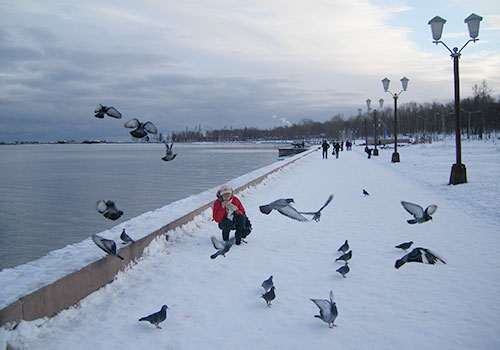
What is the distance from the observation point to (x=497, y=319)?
3838mm

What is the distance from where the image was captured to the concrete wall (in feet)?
11.6

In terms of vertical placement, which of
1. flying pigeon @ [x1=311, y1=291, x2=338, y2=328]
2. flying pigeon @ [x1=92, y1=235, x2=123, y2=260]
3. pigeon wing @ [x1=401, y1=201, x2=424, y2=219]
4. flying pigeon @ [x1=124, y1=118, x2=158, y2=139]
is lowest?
flying pigeon @ [x1=311, y1=291, x2=338, y2=328]

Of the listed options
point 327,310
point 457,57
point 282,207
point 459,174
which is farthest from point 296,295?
point 457,57

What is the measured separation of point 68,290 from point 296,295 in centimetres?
221

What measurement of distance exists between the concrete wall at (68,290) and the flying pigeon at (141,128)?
1.37m

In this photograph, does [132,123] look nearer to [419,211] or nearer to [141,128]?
[141,128]

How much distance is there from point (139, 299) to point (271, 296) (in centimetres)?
136

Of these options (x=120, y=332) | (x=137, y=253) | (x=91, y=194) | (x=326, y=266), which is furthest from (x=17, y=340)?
(x=91, y=194)

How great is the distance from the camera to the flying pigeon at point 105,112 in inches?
186

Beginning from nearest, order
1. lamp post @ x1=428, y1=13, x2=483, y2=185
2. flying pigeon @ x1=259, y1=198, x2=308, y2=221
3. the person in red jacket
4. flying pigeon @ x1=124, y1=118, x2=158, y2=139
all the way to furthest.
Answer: flying pigeon @ x1=259, y1=198, x2=308, y2=221, flying pigeon @ x1=124, y1=118, x2=158, y2=139, the person in red jacket, lamp post @ x1=428, y1=13, x2=483, y2=185

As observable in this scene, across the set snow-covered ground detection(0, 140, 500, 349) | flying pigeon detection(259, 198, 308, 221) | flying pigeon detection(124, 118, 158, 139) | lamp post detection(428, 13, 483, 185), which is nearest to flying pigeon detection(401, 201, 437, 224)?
snow-covered ground detection(0, 140, 500, 349)

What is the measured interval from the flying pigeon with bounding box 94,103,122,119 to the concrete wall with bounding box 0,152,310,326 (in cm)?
152

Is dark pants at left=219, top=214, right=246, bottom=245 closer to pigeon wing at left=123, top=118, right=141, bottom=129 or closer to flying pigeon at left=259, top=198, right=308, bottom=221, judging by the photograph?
flying pigeon at left=259, top=198, right=308, bottom=221

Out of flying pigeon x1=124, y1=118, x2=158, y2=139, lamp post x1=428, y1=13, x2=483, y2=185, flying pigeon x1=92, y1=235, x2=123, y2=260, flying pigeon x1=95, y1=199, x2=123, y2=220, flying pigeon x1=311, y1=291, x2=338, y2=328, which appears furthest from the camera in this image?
lamp post x1=428, y1=13, x2=483, y2=185
